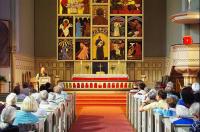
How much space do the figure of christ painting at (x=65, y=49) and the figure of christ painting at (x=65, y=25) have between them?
356 millimetres

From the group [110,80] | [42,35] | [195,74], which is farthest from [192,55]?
[42,35]

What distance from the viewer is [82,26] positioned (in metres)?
22.0

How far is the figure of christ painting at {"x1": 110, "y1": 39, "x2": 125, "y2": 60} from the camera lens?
71.9 ft

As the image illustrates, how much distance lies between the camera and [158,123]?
21.1ft

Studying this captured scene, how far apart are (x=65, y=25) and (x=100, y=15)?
75.5 inches

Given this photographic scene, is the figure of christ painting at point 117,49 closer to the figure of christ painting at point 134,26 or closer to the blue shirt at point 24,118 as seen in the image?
the figure of christ painting at point 134,26

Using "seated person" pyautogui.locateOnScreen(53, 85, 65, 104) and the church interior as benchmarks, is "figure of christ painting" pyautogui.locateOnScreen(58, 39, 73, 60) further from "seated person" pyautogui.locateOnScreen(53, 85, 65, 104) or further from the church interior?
"seated person" pyautogui.locateOnScreen(53, 85, 65, 104)

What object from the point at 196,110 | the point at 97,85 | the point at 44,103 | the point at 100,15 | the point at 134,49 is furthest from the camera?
the point at 100,15

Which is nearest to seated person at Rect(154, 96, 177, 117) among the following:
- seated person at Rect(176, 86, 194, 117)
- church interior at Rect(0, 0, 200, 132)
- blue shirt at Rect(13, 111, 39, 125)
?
seated person at Rect(176, 86, 194, 117)

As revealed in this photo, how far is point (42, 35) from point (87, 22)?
322cm

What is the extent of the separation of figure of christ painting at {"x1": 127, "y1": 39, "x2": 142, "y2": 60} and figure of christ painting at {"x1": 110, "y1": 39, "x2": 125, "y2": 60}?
313 millimetres

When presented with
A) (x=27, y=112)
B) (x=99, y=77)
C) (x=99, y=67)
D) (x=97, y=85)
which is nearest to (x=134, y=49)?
(x=99, y=67)

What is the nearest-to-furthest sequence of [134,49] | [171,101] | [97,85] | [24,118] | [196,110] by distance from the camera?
[196,110], [24,118], [171,101], [97,85], [134,49]

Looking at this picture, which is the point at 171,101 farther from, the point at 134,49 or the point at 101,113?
the point at 134,49
